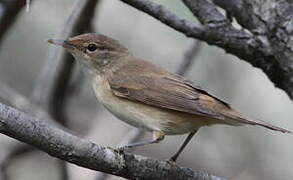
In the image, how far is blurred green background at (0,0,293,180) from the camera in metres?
6.45

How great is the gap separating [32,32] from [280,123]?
10.2 feet

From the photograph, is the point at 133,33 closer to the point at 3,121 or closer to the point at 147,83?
the point at 147,83

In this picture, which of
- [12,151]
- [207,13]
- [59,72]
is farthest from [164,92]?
[12,151]

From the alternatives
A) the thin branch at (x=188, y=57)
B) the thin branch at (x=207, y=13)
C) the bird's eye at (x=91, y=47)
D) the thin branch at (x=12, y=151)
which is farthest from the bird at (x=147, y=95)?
the thin branch at (x=12, y=151)

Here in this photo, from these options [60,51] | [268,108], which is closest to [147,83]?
[60,51]

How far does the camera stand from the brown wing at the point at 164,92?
3.87 metres

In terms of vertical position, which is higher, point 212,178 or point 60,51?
point 212,178

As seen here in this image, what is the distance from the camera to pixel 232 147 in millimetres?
6801

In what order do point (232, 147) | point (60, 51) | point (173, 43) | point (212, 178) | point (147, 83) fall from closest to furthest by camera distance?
point (212, 178) < point (147, 83) < point (60, 51) < point (232, 147) < point (173, 43)

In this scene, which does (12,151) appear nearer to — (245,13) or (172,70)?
(172,70)

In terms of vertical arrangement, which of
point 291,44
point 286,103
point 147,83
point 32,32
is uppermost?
point 291,44

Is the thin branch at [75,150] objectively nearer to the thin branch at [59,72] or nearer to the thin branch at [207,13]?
the thin branch at [207,13]

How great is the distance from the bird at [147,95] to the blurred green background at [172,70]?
5.21ft

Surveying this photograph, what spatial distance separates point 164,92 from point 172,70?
2.44 m
